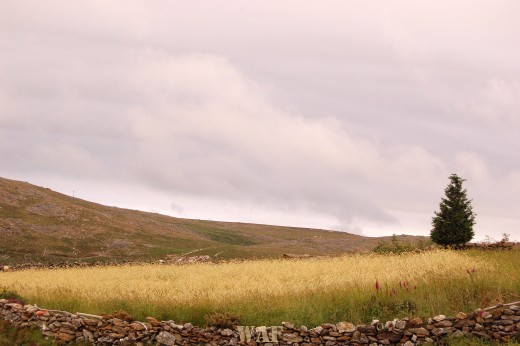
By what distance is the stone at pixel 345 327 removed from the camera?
15898 mm

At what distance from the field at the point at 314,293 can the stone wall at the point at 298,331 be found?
696 mm

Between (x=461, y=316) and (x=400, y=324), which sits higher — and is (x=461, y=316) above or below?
above

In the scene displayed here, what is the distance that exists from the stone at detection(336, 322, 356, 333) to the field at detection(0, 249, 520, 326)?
719mm

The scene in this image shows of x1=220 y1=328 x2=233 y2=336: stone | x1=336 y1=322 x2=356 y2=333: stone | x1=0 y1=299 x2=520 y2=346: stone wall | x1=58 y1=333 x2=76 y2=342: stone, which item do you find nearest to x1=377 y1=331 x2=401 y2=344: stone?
x1=0 y1=299 x2=520 y2=346: stone wall

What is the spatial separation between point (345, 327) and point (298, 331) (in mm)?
1505

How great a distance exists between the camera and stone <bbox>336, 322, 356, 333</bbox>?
626 inches

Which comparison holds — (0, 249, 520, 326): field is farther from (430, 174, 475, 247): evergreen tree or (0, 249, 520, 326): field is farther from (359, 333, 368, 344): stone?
(430, 174, 475, 247): evergreen tree

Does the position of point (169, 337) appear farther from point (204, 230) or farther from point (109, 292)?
point (204, 230)

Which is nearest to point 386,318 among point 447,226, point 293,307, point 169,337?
point 293,307

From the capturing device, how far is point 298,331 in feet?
53.9

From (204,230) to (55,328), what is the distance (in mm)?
93812

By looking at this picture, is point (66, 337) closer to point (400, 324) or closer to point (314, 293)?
point (314, 293)

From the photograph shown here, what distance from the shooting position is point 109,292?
904 inches

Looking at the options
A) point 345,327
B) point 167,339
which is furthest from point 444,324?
point 167,339
